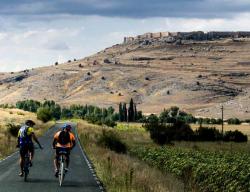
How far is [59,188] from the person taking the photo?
2052cm

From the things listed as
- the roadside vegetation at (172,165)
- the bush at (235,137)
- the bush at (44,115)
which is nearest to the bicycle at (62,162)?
the roadside vegetation at (172,165)

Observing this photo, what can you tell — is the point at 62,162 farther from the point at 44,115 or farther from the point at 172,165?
the point at 44,115

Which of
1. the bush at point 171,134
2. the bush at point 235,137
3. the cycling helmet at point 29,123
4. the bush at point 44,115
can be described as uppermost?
the cycling helmet at point 29,123

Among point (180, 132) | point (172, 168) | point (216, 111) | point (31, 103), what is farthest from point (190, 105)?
point (172, 168)

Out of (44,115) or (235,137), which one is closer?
(235,137)

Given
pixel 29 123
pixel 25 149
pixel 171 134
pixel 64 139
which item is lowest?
pixel 171 134

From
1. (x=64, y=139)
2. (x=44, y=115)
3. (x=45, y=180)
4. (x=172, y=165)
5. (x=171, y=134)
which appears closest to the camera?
(x=64, y=139)

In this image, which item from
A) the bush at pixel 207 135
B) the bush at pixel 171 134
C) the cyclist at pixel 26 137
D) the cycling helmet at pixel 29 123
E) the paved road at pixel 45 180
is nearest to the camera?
the paved road at pixel 45 180

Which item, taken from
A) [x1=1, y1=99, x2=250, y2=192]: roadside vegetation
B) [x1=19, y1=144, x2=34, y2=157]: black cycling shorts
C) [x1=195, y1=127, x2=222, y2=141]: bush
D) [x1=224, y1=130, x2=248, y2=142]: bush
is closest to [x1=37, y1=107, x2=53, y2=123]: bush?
[x1=1, y1=99, x2=250, y2=192]: roadside vegetation

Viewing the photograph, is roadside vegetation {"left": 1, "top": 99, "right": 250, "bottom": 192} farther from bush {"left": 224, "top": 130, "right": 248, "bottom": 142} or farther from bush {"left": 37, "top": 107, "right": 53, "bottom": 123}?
bush {"left": 37, "top": 107, "right": 53, "bottom": 123}

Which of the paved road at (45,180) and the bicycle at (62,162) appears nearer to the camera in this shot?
the paved road at (45,180)

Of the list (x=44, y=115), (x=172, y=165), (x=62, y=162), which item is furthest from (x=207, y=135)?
(x=62, y=162)

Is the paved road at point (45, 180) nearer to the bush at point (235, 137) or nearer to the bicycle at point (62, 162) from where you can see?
the bicycle at point (62, 162)

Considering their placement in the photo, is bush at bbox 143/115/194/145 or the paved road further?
bush at bbox 143/115/194/145
